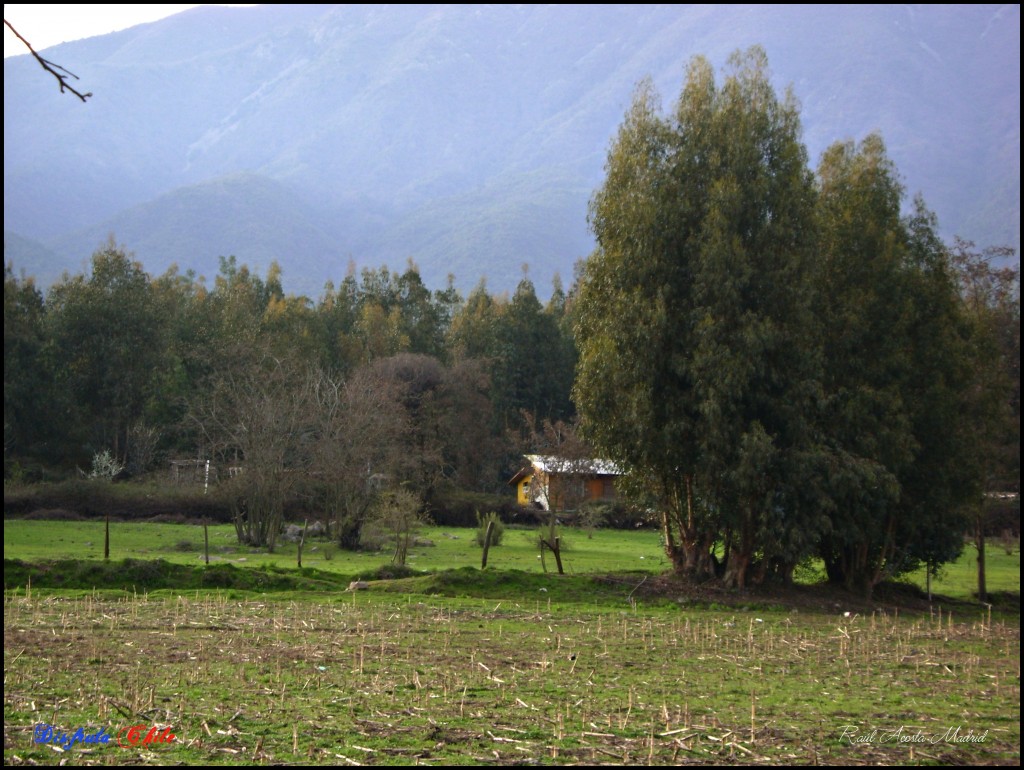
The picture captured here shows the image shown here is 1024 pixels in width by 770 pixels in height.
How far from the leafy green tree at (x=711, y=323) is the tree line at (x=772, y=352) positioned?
7 centimetres

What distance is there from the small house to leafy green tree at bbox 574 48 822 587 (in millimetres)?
26754

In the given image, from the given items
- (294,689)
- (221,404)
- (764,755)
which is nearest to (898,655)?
(764,755)

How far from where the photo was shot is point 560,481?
62.5 meters

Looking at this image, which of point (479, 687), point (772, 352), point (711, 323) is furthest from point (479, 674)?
point (772, 352)

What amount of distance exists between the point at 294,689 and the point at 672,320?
19285 millimetres

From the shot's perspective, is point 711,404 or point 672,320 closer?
point 711,404

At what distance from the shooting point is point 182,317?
3071 inches

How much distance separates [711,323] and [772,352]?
7.74 feet

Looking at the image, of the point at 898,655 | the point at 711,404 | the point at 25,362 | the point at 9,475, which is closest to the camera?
the point at 898,655

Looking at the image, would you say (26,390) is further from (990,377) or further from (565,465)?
(990,377)

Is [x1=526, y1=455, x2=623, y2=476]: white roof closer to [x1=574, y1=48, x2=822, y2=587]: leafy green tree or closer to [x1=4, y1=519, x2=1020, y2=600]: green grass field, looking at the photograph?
[x1=4, y1=519, x2=1020, y2=600]: green grass field

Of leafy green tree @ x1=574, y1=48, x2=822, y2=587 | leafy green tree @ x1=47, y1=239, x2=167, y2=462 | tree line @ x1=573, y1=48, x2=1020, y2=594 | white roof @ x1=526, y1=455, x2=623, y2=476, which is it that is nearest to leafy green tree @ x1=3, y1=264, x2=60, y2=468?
leafy green tree @ x1=47, y1=239, x2=167, y2=462

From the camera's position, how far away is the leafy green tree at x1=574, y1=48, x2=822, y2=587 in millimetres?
28828

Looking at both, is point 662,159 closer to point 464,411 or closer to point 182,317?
point 464,411
